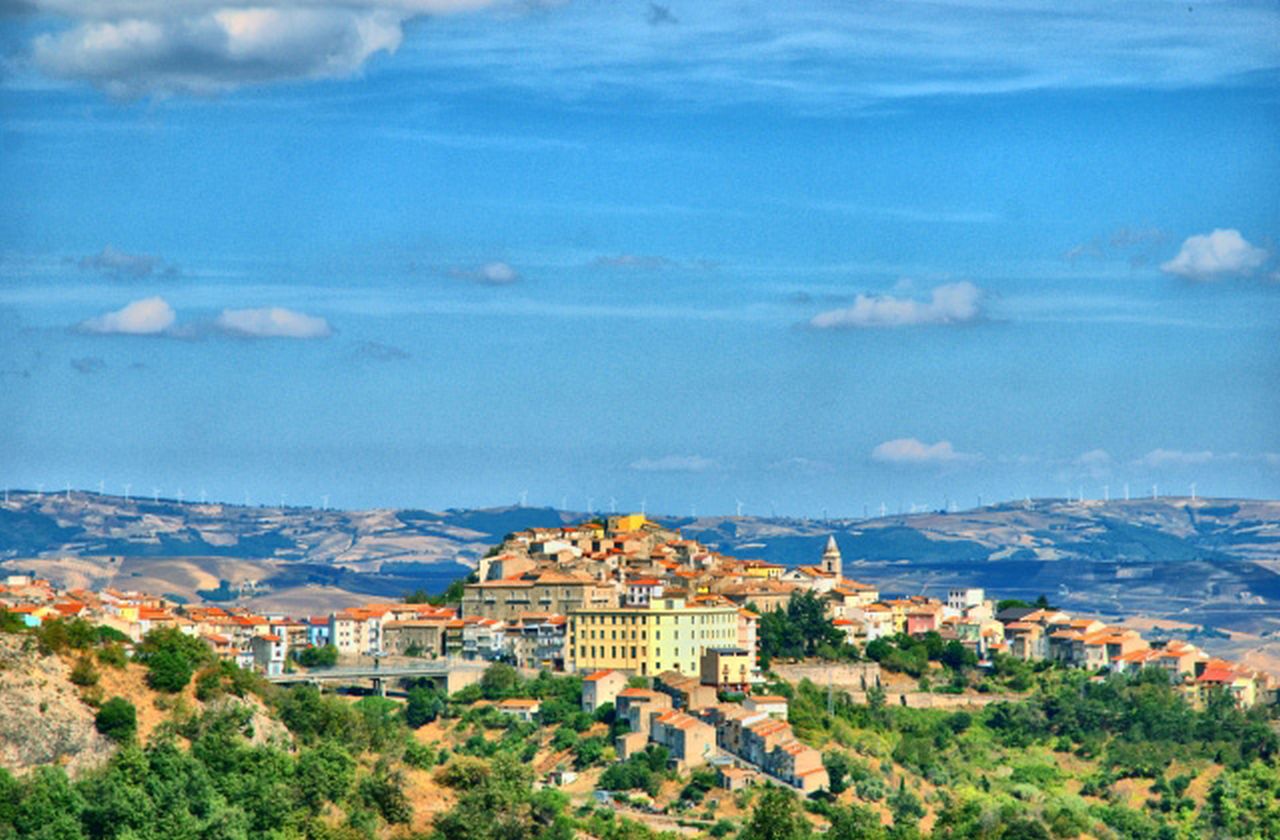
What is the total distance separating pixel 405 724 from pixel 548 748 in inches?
160

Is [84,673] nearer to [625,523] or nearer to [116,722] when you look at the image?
[116,722]

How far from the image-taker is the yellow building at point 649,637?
74688 mm

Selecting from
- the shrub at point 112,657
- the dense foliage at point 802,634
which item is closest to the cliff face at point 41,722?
the shrub at point 112,657

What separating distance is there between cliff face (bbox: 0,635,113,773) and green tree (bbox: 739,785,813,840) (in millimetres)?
13721

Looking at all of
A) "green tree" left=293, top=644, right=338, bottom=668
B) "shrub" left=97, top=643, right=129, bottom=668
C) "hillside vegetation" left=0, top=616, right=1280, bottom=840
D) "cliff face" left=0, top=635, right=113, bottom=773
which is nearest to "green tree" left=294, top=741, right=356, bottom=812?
"hillside vegetation" left=0, top=616, right=1280, bottom=840

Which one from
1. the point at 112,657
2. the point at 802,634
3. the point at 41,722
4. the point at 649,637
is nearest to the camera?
the point at 41,722

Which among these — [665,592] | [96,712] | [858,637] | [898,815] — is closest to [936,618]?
[858,637]

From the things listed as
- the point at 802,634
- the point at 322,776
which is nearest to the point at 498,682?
the point at 802,634

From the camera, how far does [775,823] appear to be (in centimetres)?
5525

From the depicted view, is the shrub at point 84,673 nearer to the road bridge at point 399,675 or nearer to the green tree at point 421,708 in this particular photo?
the green tree at point 421,708

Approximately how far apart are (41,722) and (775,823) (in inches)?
609

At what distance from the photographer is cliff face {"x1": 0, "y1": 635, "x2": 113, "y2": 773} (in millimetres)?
52594

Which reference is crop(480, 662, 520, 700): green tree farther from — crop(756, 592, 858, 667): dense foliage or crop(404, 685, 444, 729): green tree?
crop(756, 592, 858, 667): dense foliage

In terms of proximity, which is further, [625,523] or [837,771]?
[625,523]
